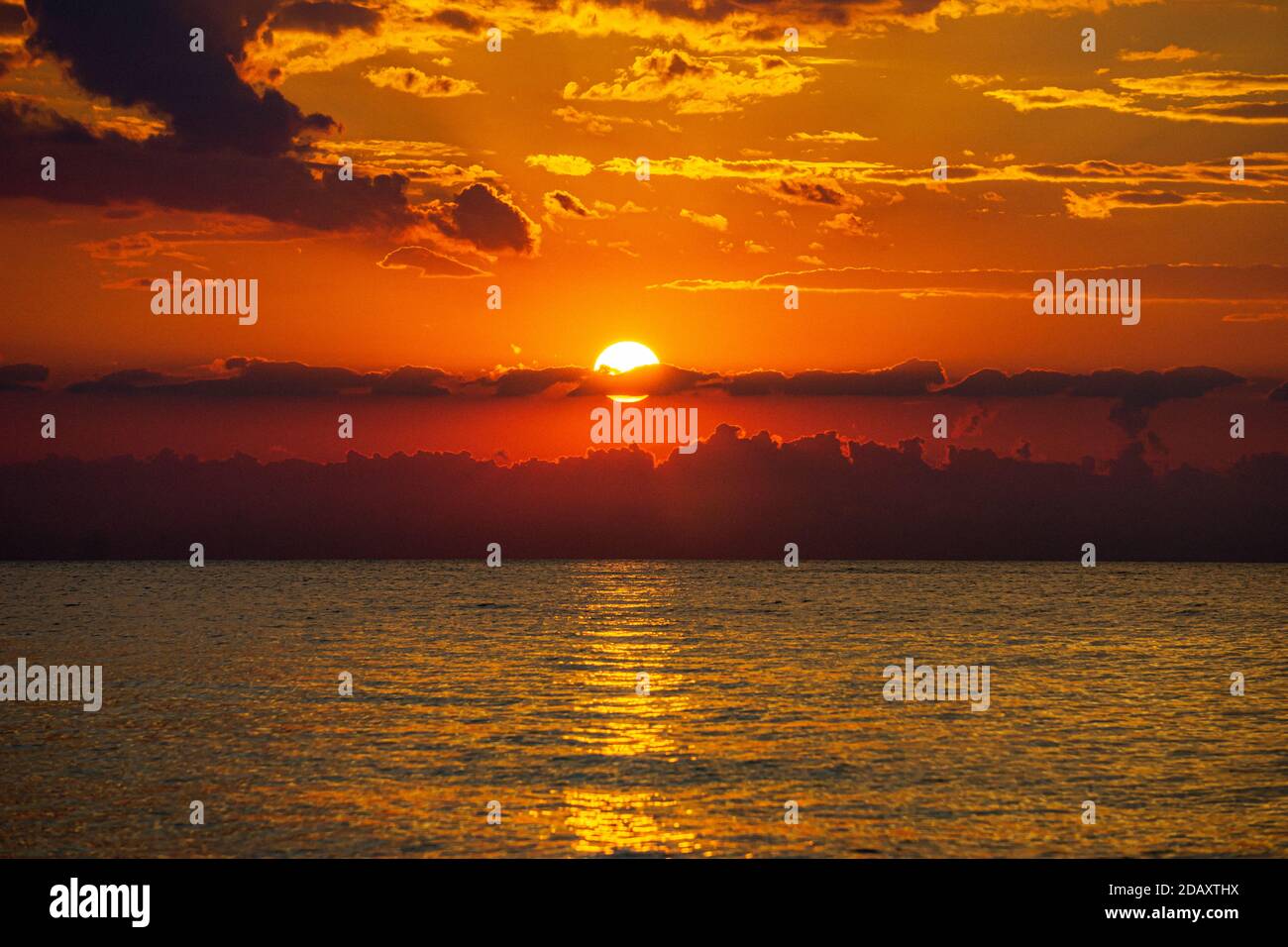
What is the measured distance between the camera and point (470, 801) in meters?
34.7

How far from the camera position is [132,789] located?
3638cm

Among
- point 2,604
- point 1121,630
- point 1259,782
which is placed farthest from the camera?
point 2,604

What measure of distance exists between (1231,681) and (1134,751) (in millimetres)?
32004

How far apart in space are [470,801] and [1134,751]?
24.7m

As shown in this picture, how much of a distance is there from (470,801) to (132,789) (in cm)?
1023

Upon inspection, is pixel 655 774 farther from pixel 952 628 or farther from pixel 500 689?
pixel 952 628

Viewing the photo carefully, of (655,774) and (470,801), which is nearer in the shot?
(470,801)

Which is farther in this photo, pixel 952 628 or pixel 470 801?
pixel 952 628
